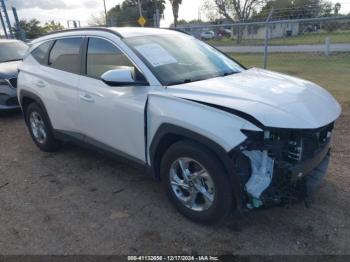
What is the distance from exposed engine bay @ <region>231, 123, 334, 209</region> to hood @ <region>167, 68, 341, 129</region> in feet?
0.35

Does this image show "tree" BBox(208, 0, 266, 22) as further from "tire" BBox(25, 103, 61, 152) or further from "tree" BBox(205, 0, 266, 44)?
"tire" BBox(25, 103, 61, 152)

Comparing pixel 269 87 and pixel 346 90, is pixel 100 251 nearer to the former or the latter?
pixel 269 87

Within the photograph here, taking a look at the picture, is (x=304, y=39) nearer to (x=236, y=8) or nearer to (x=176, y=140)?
(x=176, y=140)

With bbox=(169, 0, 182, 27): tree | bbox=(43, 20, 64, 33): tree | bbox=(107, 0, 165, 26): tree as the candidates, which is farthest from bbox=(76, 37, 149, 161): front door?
bbox=(169, 0, 182, 27): tree

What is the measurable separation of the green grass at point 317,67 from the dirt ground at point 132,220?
14.7 ft

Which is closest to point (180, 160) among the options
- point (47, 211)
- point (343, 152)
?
point (47, 211)

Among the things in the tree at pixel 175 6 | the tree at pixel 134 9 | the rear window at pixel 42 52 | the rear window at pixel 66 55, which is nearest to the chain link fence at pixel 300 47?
the rear window at pixel 42 52

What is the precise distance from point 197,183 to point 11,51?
24.2 ft

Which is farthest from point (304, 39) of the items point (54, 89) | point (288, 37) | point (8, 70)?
point (54, 89)

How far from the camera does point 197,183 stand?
325 cm

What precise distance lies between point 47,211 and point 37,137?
2.02 metres

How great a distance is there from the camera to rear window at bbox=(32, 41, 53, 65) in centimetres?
498

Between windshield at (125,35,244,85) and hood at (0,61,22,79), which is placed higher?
windshield at (125,35,244,85)

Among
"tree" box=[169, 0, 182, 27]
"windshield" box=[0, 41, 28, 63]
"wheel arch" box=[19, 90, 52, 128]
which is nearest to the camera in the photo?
"wheel arch" box=[19, 90, 52, 128]
